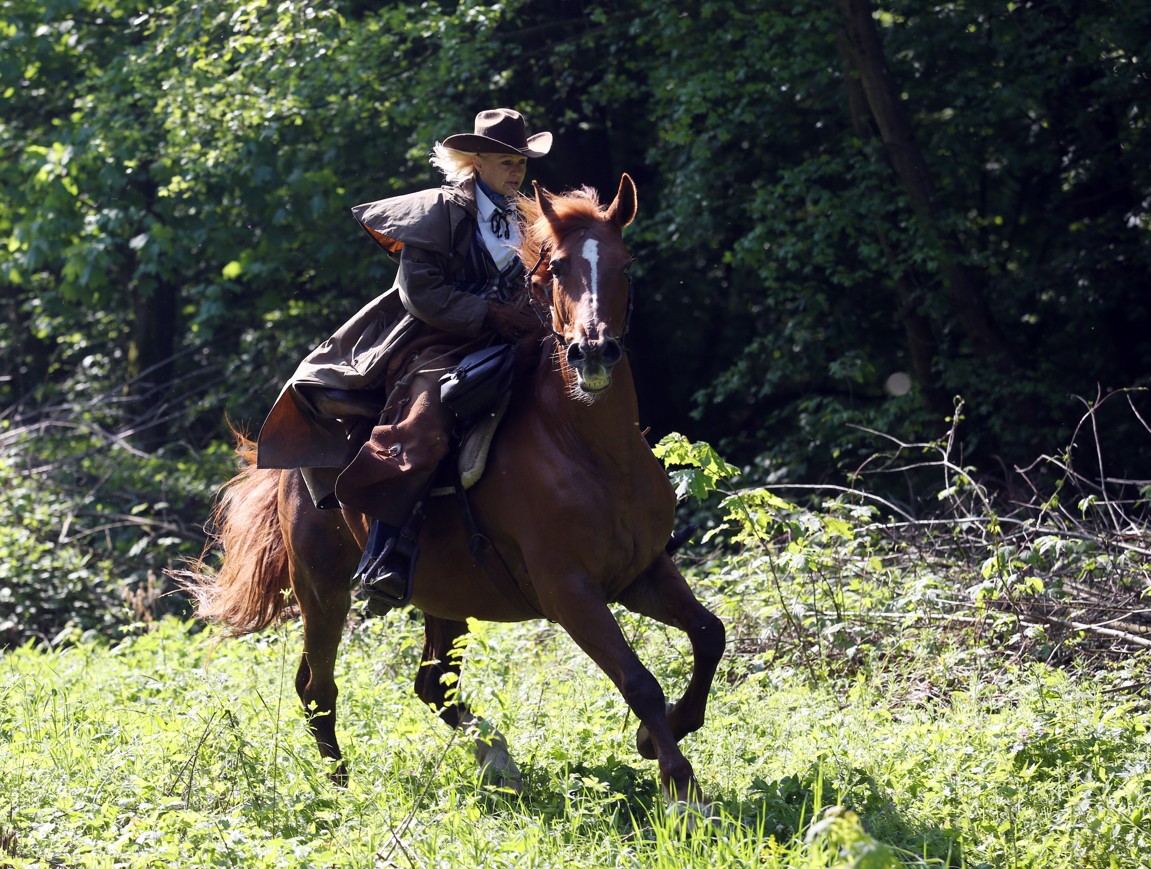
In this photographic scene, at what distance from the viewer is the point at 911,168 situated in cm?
1173

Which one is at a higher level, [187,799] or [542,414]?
[542,414]

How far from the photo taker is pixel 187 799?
518cm

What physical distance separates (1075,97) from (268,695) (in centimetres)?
901

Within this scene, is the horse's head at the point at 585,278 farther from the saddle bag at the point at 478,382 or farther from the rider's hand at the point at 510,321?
the rider's hand at the point at 510,321

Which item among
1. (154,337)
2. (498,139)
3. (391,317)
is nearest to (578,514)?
(391,317)

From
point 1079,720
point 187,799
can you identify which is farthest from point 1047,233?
point 187,799

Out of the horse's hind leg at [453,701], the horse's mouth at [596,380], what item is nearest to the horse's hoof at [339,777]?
the horse's hind leg at [453,701]

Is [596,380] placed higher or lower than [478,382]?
higher

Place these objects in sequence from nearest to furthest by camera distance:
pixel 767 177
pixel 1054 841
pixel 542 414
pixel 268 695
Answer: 1. pixel 1054 841
2. pixel 542 414
3. pixel 268 695
4. pixel 767 177

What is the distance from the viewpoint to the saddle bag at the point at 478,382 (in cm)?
535

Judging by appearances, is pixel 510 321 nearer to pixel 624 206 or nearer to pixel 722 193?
pixel 624 206

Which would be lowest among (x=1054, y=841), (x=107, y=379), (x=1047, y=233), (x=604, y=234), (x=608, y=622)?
(x=107, y=379)

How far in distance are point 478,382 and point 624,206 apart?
0.89 m

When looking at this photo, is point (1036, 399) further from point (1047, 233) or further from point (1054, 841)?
point (1054, 841)
